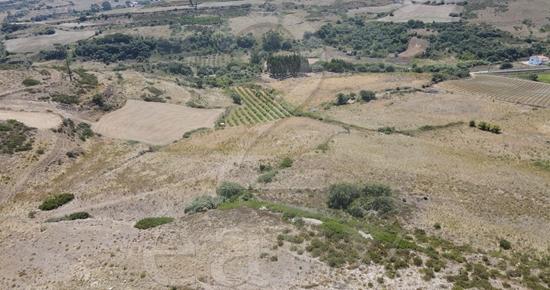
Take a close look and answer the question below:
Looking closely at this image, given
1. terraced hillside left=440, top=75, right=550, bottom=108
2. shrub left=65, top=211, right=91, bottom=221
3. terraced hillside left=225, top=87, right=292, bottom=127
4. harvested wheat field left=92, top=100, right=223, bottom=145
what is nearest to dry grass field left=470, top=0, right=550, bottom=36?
terraced hillside left=440, top=75, right=550, bottom=108

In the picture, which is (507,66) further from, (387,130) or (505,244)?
(505,244)

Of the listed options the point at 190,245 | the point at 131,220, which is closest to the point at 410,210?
the point at 190,245

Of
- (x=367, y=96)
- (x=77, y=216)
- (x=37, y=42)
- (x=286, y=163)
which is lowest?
(x=367, y=96)

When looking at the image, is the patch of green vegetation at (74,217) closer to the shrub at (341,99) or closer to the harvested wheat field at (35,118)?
the harvested wheat field at (35,118)

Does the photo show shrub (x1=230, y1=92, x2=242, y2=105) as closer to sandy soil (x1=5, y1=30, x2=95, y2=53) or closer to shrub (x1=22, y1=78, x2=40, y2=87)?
shrub (x1=22, y1=78, x2=40, y2=87)

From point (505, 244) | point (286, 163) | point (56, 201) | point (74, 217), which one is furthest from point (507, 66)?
point (74, 217)

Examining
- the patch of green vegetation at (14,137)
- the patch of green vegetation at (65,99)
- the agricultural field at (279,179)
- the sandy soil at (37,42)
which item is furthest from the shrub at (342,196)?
the sandy soil at (37,42)

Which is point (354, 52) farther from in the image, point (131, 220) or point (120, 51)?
point (131, 220)
